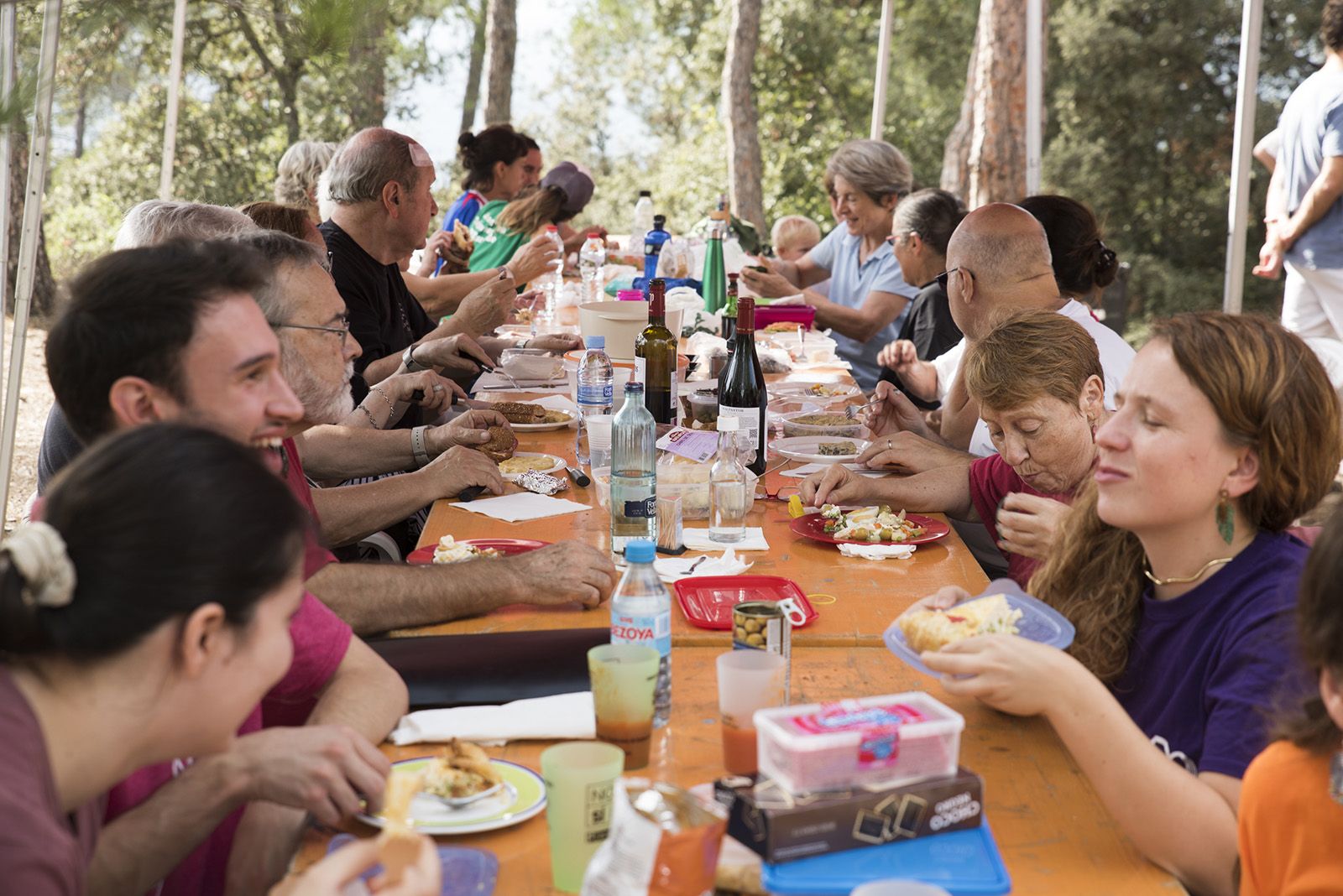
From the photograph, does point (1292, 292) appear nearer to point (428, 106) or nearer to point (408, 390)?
point (408, 390)

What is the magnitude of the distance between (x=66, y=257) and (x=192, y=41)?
3.12 meters

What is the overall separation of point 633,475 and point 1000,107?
8798 millimetres

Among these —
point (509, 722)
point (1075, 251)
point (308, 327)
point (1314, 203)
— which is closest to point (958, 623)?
point (509, 722)

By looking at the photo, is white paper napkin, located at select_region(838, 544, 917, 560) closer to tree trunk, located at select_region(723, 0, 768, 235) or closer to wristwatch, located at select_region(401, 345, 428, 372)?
wristwatch, located at select_region(401, 345, 428, 372)

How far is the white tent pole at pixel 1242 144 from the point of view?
6.02 metres

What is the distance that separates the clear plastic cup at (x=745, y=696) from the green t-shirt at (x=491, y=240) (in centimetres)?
610

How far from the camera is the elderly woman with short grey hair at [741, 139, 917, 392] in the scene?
644 centimetres

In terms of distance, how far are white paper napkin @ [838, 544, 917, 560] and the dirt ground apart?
15.6 ft

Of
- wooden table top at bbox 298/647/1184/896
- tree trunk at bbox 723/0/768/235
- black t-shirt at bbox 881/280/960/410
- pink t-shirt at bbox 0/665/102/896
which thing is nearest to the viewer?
pink t-shirt at bbox 0/665/102/896

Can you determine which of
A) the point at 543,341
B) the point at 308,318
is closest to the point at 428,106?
the point at 543,341

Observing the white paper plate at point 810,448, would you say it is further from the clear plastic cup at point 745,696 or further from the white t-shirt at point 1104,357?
the clear plastic cup at point 745,696

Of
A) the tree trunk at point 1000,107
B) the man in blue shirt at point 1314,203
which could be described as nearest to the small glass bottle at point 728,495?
the man in blue shirt at point 1314,203

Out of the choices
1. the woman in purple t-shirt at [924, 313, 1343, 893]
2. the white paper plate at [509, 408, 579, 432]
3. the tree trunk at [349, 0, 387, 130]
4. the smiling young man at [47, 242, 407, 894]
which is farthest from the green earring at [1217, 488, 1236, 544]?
the tree trunk at [349, 0, 387, 130]

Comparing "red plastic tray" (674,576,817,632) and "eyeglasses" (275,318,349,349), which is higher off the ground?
"eyeglasses" (275,318,349,349)
